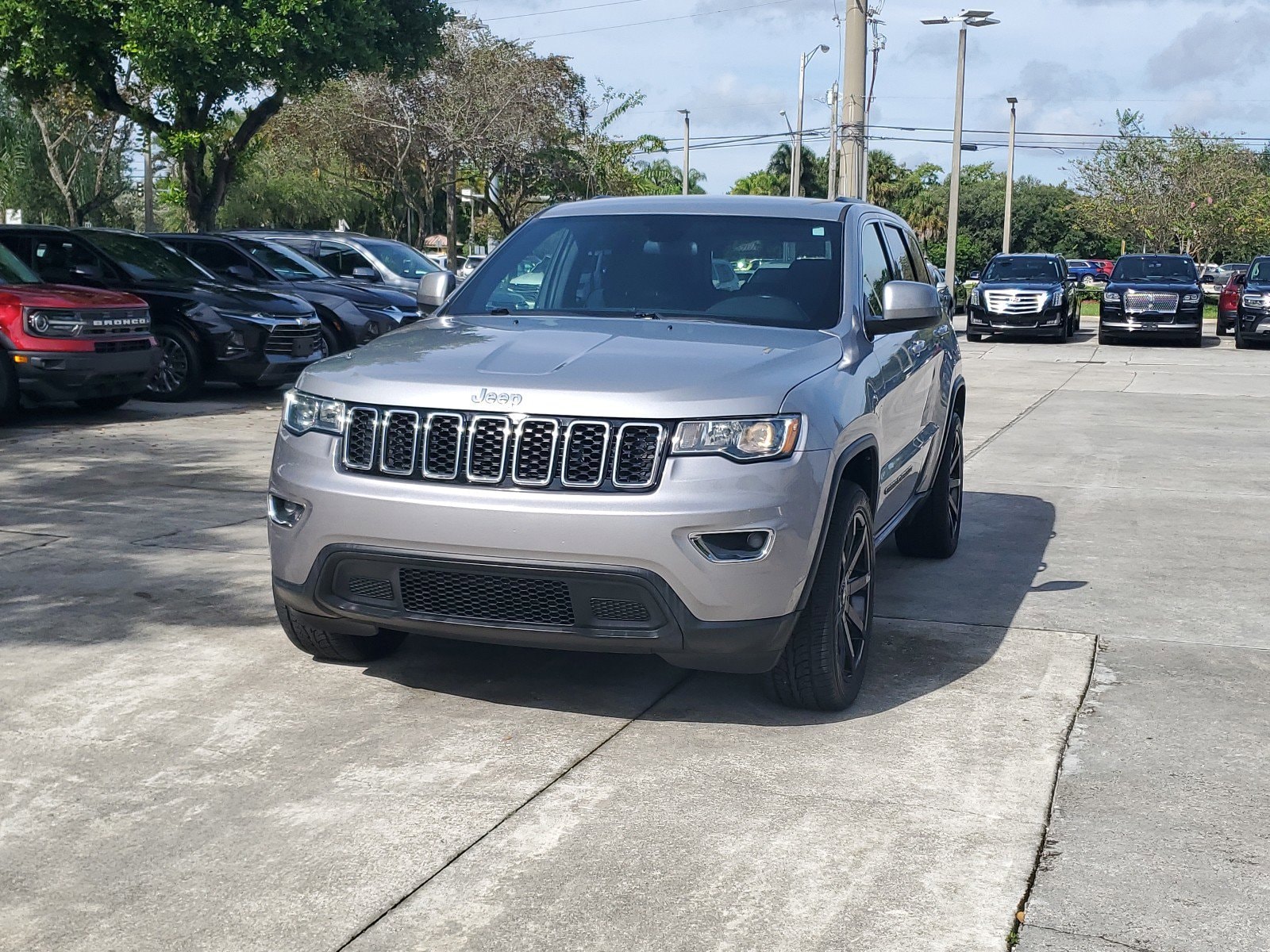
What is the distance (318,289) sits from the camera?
54.8 feet

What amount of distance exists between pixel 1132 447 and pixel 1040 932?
31.5 feet

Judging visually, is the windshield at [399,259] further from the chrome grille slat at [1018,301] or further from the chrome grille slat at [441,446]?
the chrome grille slat at [441,446]

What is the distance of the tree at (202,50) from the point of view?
18.1m

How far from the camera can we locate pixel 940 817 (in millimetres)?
4062

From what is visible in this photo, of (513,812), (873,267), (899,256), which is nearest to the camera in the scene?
(513,812)

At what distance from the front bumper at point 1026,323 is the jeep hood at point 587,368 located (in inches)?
876

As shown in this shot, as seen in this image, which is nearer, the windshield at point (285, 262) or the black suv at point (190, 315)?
the black suv at point (190, 315)

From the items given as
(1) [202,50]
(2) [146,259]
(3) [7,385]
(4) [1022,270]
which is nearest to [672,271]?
(3) [7,385]

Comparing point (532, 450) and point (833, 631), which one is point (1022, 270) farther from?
point (532, 450)

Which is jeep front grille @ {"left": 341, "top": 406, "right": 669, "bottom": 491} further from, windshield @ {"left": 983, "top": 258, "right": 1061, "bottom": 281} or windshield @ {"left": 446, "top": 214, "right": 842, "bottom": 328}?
windshield @ {"left": 983, "top": 258, "right": 1061, "bottom": 281}

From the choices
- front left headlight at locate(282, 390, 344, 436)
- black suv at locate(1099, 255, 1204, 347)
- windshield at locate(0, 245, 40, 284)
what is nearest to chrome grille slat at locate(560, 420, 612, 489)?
front left headlight at locate(282, 390, 344, 436)

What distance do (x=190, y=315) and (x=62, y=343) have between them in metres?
2.30

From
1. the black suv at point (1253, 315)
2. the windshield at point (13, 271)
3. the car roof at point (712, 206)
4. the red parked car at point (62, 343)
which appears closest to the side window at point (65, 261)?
the windshield at point (13, 271)

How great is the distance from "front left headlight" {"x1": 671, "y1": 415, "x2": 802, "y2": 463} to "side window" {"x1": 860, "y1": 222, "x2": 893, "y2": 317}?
146 cm
